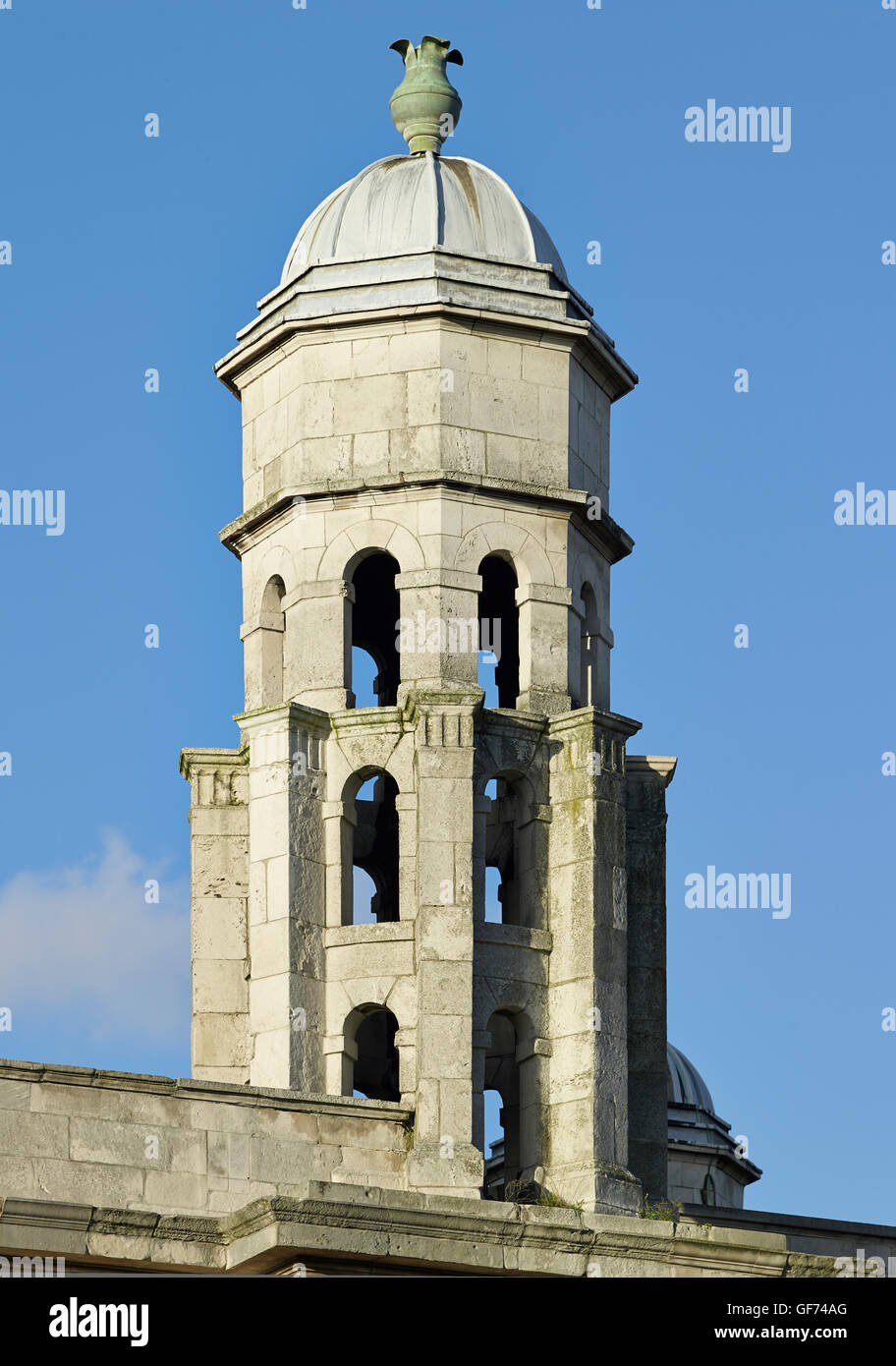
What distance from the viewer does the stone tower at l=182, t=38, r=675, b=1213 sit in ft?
166

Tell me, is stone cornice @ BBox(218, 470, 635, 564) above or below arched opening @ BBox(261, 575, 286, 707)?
above

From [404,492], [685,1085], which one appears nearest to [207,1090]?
[404,492]

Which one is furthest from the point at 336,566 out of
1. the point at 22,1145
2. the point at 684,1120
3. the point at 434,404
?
the point at 684,1120

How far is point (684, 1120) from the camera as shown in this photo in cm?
6606

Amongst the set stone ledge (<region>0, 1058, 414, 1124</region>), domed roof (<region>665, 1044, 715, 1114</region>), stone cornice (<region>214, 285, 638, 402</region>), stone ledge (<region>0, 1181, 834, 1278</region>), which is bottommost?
stone ledge (<region>0, 1181, 834, 1278</region>)

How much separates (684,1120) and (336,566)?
16.3 m

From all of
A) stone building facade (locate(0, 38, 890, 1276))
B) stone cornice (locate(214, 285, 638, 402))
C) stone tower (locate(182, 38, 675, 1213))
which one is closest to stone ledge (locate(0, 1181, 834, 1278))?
stone building facade (locate(0, 38, 890, 1276))

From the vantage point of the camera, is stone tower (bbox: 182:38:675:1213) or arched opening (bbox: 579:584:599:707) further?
arched opening (bbox: 579:584:599:707)

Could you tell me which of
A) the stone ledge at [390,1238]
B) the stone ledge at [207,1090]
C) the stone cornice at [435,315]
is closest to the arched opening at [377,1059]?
the stone ledge at [207,1090]

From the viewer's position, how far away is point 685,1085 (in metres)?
66.6

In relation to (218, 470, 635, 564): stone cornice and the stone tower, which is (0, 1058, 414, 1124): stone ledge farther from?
(218, 470, 635, 564): stone cornice

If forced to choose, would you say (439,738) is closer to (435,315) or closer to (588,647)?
(588,647)

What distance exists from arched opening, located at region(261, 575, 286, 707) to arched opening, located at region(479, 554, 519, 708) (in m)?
2.69

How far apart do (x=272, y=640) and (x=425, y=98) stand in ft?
26.4
